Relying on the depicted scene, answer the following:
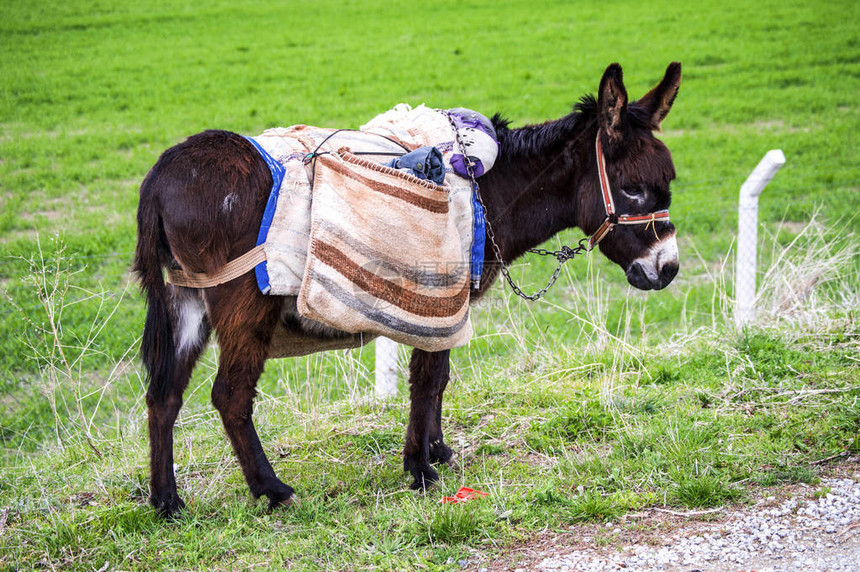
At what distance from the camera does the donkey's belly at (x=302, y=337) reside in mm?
3586

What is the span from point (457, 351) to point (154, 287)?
14.4 ft

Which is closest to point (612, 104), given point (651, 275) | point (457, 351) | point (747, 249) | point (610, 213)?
point (610, 213)

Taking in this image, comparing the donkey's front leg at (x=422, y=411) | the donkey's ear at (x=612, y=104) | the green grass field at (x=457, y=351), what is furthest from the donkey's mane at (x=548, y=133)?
the green grass field at (x=457, y=351)

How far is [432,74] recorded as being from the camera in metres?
16.5

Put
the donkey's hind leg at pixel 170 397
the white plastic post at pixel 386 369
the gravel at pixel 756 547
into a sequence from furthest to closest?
1. the white plastic post at pixel 386 369
2. the donkey's hind leg at pixel 170 397
3. the gravel at pixel 756 547

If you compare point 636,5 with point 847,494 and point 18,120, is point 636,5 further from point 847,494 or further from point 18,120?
point 847,494

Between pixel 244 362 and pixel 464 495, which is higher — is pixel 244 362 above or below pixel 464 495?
above

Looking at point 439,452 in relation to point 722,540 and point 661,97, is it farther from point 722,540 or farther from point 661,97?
point 661,97

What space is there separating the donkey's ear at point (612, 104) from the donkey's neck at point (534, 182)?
0.19 metres

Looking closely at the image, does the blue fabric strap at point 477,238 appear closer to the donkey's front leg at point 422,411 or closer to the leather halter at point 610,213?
the donkey's front leg at point 422,411

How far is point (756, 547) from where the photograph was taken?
3.01m

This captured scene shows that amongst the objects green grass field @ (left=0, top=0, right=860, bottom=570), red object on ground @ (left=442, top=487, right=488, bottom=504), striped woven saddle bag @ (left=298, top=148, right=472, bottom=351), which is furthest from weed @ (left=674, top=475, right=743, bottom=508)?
striped woven saddle bag @ (left=298, top=148, right=472, bottom=351)

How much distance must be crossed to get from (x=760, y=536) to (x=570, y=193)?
6.15 ft

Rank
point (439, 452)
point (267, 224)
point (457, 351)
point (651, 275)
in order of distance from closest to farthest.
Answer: point (267, 224) → point (651, 275) → point (439, 452) → point (457, 351)
